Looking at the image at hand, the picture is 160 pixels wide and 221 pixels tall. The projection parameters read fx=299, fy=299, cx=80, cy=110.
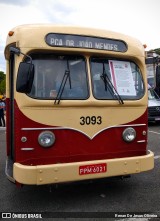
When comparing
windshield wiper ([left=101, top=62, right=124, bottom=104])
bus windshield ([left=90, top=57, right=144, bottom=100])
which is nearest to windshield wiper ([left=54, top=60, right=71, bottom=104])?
bus windshield ([left=90, top=57, right=144, bottom=100])

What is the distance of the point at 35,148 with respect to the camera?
437 centimetres

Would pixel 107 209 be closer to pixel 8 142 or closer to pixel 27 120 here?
pixel 27 120

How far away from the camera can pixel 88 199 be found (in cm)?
490

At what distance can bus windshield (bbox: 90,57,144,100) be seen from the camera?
4.81 meters

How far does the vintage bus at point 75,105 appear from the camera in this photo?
435 centimetres

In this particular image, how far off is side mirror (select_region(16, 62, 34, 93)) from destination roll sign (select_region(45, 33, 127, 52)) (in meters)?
0.54

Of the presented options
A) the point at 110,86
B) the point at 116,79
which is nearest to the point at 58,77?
the point at 110,86

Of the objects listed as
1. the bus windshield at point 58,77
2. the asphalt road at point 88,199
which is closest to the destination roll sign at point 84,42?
the bus windshield at point 58,77

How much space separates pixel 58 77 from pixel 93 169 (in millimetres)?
1492

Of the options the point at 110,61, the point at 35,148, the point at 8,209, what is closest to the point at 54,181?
the point at 35,148

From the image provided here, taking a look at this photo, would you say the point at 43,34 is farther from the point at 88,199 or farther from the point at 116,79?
the point at 88,199

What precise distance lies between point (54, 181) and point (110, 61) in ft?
6.99

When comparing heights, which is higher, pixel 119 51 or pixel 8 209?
pixel 119 51

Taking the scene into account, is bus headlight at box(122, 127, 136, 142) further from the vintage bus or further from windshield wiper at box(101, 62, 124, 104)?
windshield wiper at box(101, 62, 124, 104)
